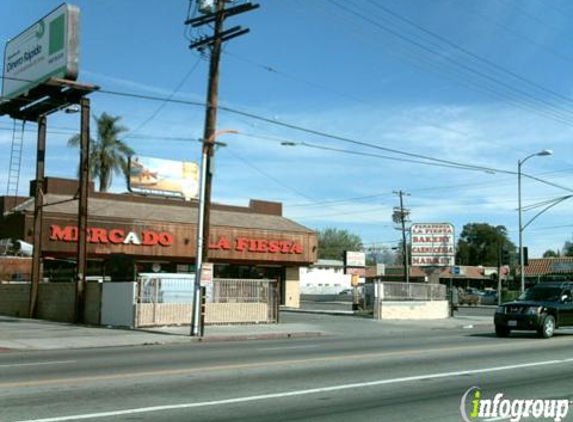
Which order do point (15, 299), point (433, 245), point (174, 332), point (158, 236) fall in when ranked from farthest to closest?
point (433, 245)
point (158, 236)
point (15, 299)
point (174, 332)

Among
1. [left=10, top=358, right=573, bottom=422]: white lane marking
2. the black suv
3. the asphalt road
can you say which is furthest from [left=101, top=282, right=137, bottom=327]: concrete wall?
[left=10, top=358, right=573, bottom=422]: white lane marking

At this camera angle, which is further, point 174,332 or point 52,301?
point 52,301

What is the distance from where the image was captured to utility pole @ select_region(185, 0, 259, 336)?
23.9 meters

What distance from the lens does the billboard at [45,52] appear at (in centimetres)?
2917

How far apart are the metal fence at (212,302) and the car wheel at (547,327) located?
11.6m

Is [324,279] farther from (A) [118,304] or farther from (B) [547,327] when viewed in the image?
(B) [547,327]

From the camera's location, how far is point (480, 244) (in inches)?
5595

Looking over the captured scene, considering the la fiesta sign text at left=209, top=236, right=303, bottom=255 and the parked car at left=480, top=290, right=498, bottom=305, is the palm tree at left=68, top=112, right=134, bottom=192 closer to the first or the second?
the la fiesta sign text at left=209, top=236, right=303, bottom=255

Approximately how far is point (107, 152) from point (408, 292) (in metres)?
29.1

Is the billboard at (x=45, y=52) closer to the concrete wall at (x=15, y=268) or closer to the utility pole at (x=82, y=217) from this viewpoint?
the utility pole at (x=82, y=217)

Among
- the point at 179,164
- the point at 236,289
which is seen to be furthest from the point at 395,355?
the point at 179,164

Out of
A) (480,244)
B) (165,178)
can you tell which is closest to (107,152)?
(165,178)

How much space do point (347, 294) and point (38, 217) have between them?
51.5 metres

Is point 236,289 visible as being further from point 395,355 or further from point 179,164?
point 179,164
